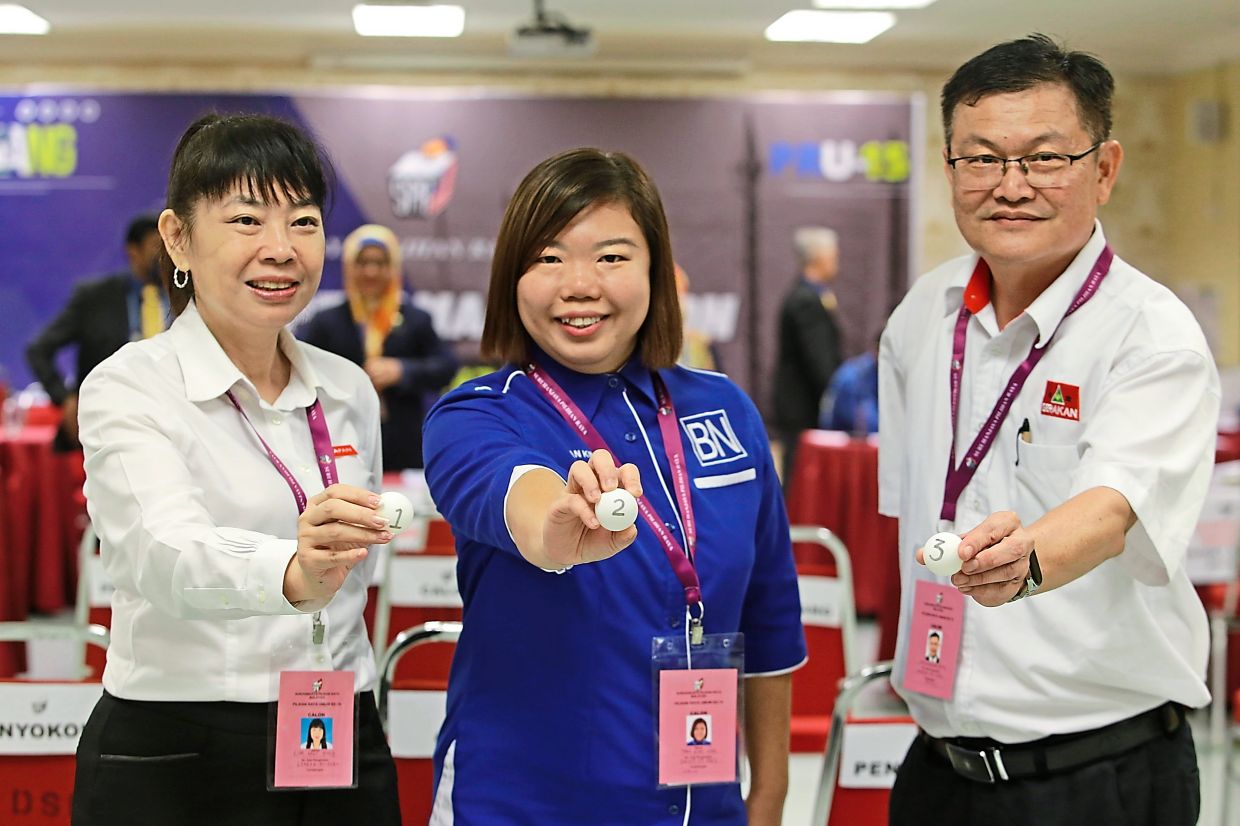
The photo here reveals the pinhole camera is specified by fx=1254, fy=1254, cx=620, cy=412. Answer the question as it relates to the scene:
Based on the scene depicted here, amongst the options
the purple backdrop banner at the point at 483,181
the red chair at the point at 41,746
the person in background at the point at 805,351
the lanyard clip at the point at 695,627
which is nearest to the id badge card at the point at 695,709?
the lanyard clip at the point at 695,627

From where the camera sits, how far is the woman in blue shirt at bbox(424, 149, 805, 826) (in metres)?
1.51

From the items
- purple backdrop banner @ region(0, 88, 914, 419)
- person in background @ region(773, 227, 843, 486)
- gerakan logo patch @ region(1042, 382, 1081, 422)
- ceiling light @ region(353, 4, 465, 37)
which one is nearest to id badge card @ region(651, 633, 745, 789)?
gerakan logo patch @ region(1042, 382, 1081, 422)

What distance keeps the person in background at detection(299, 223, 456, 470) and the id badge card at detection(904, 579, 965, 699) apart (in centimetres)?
361

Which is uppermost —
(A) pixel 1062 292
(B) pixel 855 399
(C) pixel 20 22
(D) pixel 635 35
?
(D) pixel 635 35

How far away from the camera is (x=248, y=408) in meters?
1.62

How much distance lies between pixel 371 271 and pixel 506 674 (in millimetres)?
4052

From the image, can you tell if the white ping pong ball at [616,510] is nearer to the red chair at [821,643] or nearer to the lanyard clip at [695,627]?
the lanyard clip at [695,627]

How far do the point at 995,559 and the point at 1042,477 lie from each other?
0.39 m

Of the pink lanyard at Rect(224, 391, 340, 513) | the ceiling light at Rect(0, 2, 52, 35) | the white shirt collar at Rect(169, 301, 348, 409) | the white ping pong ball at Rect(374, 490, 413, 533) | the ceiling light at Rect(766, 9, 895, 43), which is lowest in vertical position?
the white ping pong ball at Rect(374, 490, 413, 533)

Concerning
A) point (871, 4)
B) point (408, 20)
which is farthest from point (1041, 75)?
point (408, 20)

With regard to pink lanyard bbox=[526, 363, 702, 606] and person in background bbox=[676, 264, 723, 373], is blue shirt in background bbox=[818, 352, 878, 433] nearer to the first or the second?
person in background bbox=[676, 264, 723, 373]

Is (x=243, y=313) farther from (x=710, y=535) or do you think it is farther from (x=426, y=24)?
(x=426, y=24)

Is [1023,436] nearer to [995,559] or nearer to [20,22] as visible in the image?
[995,559]

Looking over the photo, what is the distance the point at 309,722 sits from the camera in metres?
1.57
